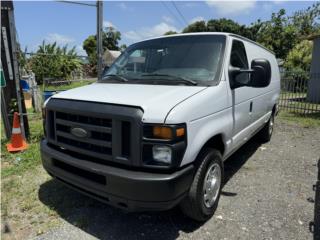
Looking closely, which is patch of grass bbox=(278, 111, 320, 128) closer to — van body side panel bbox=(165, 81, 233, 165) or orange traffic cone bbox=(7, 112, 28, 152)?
van body side panel bbox=(165, 81, 233, 165)

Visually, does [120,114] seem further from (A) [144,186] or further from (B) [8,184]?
(B) [8,184]

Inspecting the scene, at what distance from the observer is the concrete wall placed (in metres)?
13.2

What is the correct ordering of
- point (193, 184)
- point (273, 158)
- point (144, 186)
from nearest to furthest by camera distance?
point (144, 186) < point (193, 184) < point (273, 158)

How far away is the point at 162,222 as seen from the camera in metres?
3.09

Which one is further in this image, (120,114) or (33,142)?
(33,142)

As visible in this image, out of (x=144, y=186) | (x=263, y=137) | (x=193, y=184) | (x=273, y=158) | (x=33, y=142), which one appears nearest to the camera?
(x=144, y=186)

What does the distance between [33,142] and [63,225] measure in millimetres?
3291

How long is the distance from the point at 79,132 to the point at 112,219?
46.4 inches

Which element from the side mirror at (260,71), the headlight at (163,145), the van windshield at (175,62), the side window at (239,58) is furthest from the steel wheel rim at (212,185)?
the side window at (239,58)

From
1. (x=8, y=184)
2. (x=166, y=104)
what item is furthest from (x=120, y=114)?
(x=8, y=184)

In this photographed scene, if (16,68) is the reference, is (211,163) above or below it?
below

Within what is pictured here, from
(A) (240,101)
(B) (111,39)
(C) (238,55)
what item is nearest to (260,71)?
(A) (240,101)

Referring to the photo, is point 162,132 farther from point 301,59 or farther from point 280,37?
point 280,37

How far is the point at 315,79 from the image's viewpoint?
13.3 metres
